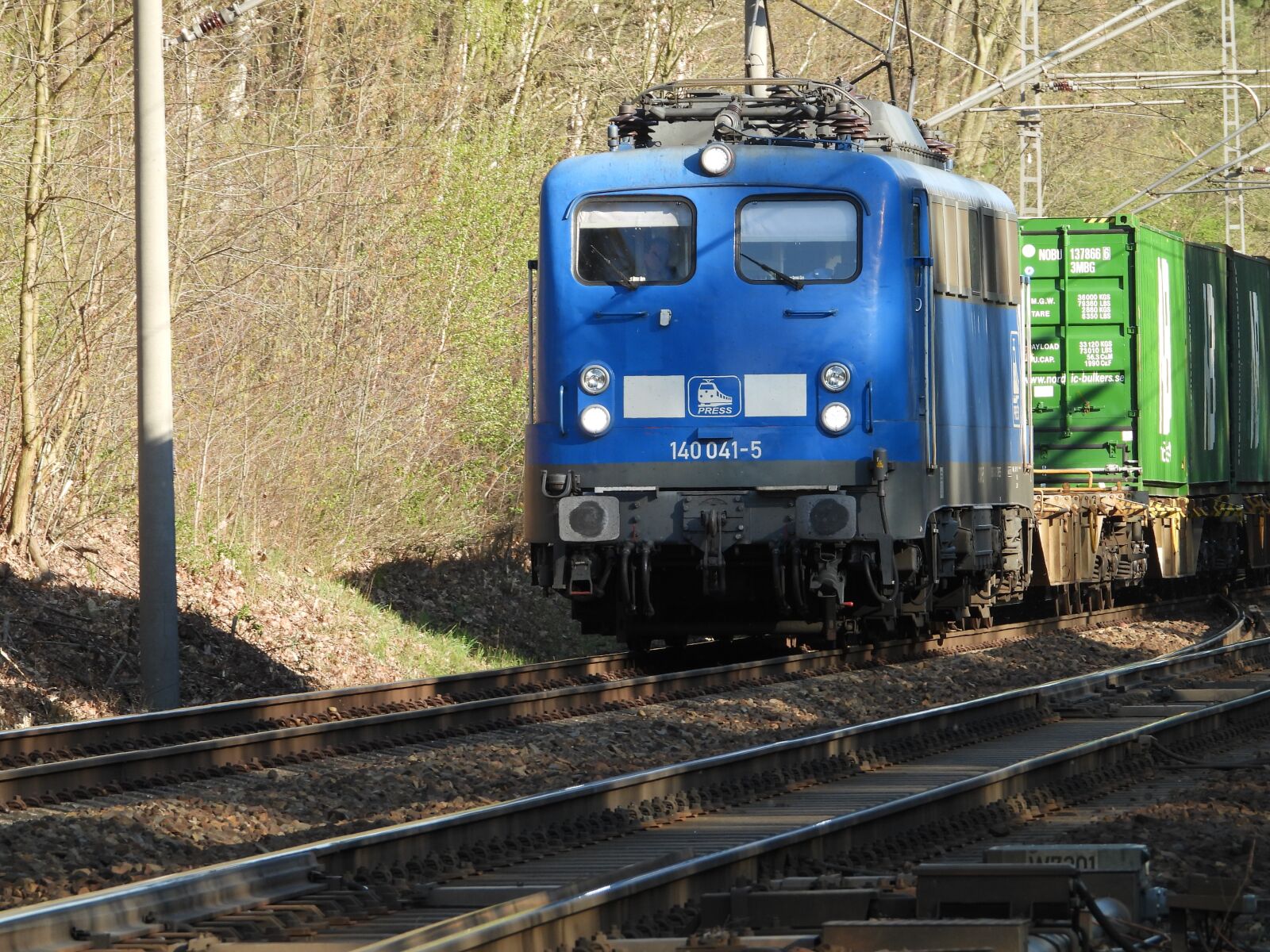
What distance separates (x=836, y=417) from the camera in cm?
1280

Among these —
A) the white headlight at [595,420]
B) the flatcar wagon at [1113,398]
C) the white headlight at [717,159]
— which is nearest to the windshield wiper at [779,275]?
the white headlight at [717,159]

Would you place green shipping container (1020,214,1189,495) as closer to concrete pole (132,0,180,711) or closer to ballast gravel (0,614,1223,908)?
ballast gravel (0,614,1223,908)

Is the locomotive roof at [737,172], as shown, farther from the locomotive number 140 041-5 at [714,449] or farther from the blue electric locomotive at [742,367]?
the locomotive number 140 041-5 at [714,449]

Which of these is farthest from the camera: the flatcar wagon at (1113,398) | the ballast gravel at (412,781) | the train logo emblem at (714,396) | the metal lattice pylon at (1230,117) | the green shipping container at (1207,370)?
the metal lattice pylon at (1230,117)

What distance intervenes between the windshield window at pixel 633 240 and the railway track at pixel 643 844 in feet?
11.9

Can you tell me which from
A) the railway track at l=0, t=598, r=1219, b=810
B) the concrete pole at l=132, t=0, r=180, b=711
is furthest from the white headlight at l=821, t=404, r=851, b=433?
the concrete pole at l=132, t=0, r=180, b=711

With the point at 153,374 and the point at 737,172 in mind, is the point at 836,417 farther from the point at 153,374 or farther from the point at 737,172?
the point at 153,374

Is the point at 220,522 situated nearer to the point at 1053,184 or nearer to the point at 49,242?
the point at 49,242

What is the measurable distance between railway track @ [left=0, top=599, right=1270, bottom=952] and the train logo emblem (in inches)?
100

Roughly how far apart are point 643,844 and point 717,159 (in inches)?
249

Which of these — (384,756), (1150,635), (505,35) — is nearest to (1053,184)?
(505,35)

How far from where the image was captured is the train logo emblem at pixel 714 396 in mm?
12906

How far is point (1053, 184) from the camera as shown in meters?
41.6

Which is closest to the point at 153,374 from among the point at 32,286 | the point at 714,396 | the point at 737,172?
the point at 32,286
